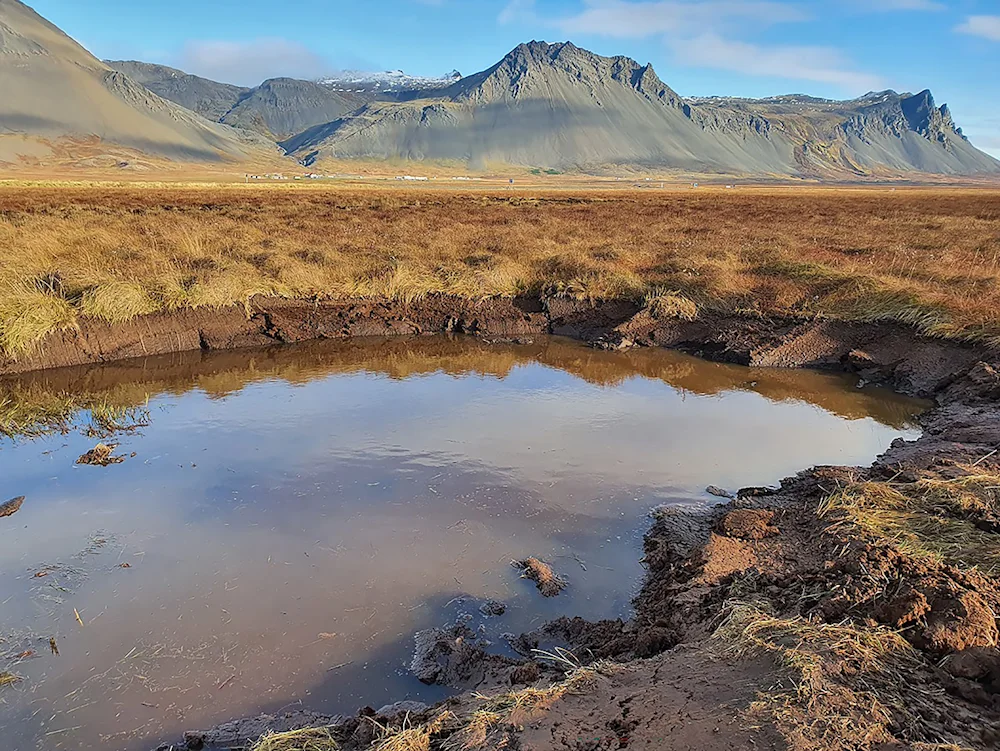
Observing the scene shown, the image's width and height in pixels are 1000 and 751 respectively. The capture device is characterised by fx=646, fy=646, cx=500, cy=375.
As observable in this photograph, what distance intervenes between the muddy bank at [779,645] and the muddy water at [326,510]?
456 mm

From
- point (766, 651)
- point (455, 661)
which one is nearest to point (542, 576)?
point (455, 661)

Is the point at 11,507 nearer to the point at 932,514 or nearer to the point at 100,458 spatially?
the point at 100,458

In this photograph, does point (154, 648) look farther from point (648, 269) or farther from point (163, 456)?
point (648, 269)

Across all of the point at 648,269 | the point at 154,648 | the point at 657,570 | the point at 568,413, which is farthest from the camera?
the point at 648,269

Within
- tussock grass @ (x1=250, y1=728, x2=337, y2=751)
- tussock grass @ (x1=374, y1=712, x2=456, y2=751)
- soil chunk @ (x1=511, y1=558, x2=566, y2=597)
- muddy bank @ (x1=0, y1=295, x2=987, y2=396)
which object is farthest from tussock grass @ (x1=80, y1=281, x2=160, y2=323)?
tussock grass @ (x1=374, y1=712, x2=456, y2=751)

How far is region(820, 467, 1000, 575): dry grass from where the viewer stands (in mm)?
4484

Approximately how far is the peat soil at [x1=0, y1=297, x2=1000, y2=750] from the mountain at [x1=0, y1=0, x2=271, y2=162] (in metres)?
160

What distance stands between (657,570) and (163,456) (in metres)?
6.15

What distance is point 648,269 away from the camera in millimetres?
15695

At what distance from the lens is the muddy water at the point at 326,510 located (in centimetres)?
457

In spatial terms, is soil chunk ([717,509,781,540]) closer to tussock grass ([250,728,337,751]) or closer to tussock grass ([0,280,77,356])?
tussock grass ([250,728,337,751])

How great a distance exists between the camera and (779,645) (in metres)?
3.57

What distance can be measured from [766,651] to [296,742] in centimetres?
265

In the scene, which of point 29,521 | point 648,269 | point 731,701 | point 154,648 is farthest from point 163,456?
point 648,269
